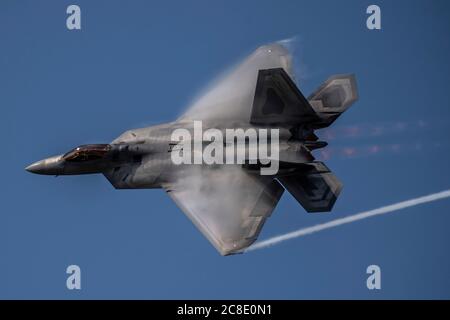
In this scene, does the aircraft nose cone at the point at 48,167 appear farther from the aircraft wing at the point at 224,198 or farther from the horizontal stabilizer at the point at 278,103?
the horizontal stabilizer at the point at 278,103

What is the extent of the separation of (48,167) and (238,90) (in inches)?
295

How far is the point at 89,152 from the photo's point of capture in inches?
1200

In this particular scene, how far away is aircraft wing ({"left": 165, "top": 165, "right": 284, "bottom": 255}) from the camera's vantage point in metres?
28.6

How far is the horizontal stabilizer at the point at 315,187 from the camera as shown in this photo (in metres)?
29.4

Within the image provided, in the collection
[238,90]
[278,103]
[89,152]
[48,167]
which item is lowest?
[48,167]

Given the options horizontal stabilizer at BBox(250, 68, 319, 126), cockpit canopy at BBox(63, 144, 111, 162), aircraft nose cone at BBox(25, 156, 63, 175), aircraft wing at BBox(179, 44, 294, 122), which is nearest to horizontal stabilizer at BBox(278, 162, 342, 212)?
horizontal stabilizer at BBox(250, 68, 319, 126)

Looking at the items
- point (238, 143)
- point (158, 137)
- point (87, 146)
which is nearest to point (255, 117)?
point (238, 143)

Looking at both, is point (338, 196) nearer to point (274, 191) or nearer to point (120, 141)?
point (274, 191)

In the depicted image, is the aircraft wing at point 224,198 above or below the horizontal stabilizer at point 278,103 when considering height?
below

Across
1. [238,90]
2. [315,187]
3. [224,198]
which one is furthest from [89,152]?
[315,187]

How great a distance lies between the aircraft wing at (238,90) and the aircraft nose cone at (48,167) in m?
4.73

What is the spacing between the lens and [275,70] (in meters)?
29.0

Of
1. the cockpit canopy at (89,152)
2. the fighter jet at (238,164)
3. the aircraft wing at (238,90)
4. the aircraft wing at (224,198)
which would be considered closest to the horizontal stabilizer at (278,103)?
the fighter jet at (238,164)

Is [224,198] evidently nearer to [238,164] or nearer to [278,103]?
[238,164]
